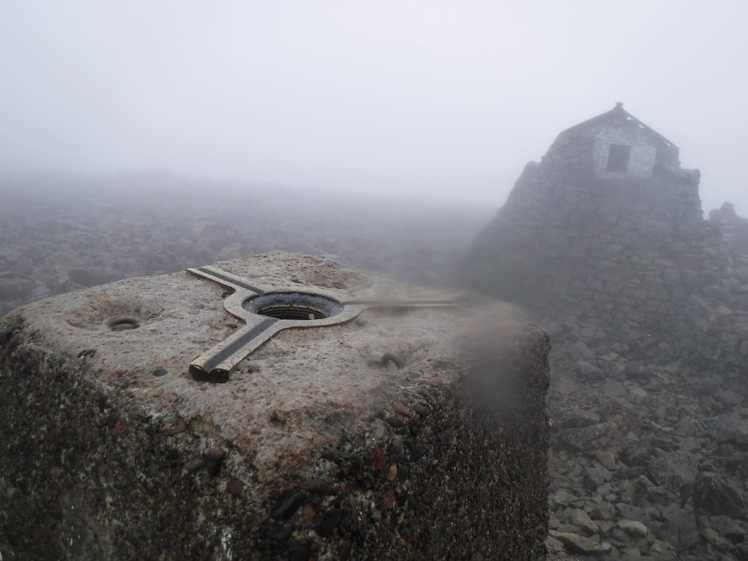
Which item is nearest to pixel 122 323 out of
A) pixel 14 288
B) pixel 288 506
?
pixel 288 506

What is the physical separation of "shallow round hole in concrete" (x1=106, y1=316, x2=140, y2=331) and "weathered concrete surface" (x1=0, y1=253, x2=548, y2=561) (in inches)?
2.5

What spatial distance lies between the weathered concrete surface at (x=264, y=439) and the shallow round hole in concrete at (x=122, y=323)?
63 millimetres

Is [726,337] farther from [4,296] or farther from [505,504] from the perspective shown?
[4,296]

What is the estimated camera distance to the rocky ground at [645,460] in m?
5.88

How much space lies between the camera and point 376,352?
9.96 ft

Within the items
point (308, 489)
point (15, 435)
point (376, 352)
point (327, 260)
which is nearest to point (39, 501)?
point (15, 435)

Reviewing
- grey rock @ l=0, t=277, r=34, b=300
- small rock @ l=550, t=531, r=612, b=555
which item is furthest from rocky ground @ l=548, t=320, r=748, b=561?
grey rock @ l=0, t=277, r=34, b=300

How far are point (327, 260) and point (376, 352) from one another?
2.62m

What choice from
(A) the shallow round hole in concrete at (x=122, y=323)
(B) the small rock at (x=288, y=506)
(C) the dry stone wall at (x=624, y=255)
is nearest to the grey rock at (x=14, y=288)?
(A) the shallow round hole in concrete at (x=122, y=323)

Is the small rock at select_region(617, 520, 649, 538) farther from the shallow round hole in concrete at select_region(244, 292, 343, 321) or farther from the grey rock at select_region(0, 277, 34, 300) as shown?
the grey rock at select_region(0, 277, 34, 300)

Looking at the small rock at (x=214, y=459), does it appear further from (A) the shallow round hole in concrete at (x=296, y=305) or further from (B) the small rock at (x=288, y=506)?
(A) the shallow round hole in concrete at (x=296, y=305)

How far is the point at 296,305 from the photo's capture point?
4.16 meters

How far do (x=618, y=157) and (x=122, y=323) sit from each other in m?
15.7

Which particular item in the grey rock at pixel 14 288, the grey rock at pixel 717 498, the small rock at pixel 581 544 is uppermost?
the grey rock at pixel 14 288
